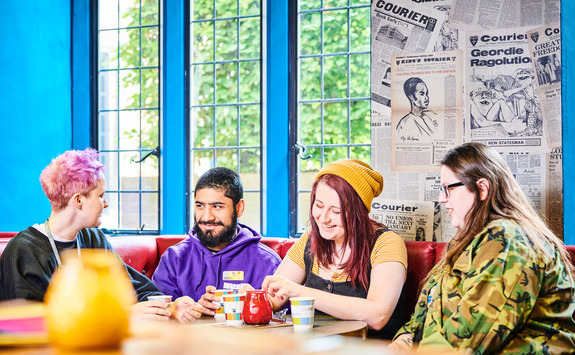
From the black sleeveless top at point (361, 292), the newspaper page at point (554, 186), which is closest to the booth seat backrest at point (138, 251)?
the black sleeveless top at point (361, 292)

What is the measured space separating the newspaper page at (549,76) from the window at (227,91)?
6.23 feet

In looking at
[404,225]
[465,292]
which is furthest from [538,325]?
[404,225]

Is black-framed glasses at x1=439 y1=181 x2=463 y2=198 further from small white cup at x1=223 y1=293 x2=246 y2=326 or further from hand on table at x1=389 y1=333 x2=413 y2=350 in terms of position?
small white cup at x1=223 y1=293 x2=246 y2=326

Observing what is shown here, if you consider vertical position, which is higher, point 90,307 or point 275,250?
point 90,307

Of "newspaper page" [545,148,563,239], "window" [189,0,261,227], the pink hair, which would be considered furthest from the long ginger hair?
"window" [189,0,261,227]

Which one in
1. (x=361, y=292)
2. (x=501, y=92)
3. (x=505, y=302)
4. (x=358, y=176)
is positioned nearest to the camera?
(x=505, y=302)

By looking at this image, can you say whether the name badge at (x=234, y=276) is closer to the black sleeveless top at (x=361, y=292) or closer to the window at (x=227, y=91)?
the black sleeveless top at (x=361, y=292)

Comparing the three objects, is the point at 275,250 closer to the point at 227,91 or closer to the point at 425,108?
the point at 425,108

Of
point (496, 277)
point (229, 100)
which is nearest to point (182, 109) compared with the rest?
point (229, 100)

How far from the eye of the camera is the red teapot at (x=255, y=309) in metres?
2.13

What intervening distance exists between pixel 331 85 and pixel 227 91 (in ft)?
2.58

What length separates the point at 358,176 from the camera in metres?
2.72

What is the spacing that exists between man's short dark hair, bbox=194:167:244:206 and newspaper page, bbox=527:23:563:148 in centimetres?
158

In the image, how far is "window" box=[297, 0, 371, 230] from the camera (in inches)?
166
